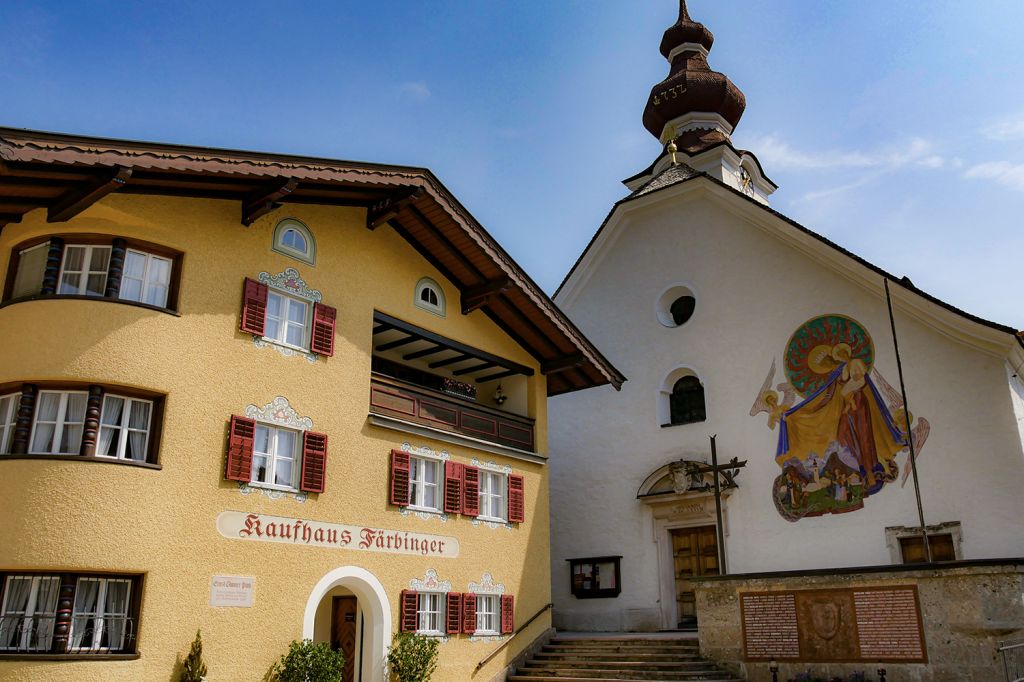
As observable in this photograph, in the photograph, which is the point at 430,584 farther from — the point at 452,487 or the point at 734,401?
the point at 734,401

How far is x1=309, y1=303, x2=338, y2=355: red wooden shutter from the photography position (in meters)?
15.9

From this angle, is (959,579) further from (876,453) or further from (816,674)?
(876,453)

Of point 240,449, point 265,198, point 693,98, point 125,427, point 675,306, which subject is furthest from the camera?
point 693,98

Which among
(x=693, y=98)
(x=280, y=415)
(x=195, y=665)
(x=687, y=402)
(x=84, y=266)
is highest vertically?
(x=693, y=98)

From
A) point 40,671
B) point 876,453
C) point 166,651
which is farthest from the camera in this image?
point 876,453

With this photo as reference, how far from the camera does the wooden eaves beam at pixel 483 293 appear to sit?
62.1 feet

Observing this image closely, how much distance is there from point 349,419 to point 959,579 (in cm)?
995

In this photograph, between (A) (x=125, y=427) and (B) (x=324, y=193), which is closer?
(A) (x=125, y=427)

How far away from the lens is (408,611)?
16234 mm

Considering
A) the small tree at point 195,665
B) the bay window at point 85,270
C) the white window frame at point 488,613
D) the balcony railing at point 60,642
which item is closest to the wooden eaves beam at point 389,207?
the bay window at point 85,270

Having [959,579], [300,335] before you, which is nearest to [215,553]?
[300,335]

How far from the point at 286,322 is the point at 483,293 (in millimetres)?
4749

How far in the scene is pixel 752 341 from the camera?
2195 centimetres

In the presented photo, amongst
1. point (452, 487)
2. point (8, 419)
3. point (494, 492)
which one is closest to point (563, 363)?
point (494, 492)
